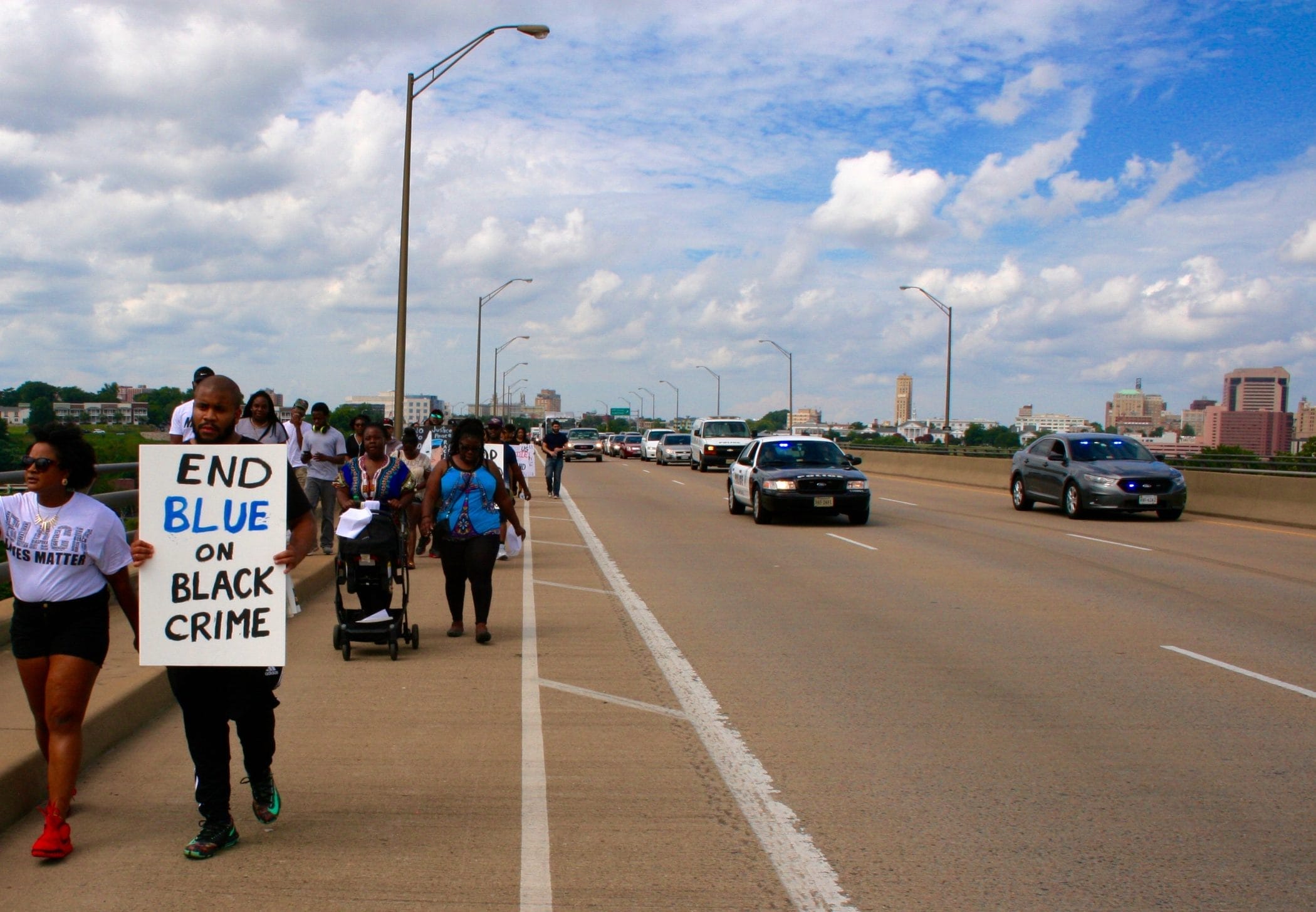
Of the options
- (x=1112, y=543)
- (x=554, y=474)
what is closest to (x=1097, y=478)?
(x=1112, y=543)

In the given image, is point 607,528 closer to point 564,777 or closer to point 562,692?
point 562,692

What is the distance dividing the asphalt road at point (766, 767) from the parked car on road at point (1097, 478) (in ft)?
33.1

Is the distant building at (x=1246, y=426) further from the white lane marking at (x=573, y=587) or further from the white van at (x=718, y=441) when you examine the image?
the white lane marking at (x=573, y=587)

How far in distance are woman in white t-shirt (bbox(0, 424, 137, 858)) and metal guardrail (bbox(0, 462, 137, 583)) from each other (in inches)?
128

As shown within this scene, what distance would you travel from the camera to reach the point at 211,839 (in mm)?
4711

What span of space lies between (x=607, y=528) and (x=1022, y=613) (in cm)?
996

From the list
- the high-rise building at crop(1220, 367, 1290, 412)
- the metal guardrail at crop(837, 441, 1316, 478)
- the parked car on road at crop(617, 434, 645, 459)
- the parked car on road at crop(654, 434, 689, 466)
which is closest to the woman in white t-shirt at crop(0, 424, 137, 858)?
the metal guardrail at crop(837, 441, 1316, 478)

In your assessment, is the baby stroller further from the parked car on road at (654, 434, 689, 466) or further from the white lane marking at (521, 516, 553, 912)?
the parked car on road at (654, 434, 689, 466)

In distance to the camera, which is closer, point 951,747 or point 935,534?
point 951,747

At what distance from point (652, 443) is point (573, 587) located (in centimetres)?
4675

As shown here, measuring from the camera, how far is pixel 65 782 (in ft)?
15.3

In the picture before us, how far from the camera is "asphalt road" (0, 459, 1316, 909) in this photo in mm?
4461

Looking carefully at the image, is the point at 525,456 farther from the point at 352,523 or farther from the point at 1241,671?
the point at 1241,671

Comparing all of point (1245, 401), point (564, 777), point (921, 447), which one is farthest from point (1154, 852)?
point (1245, 401)
